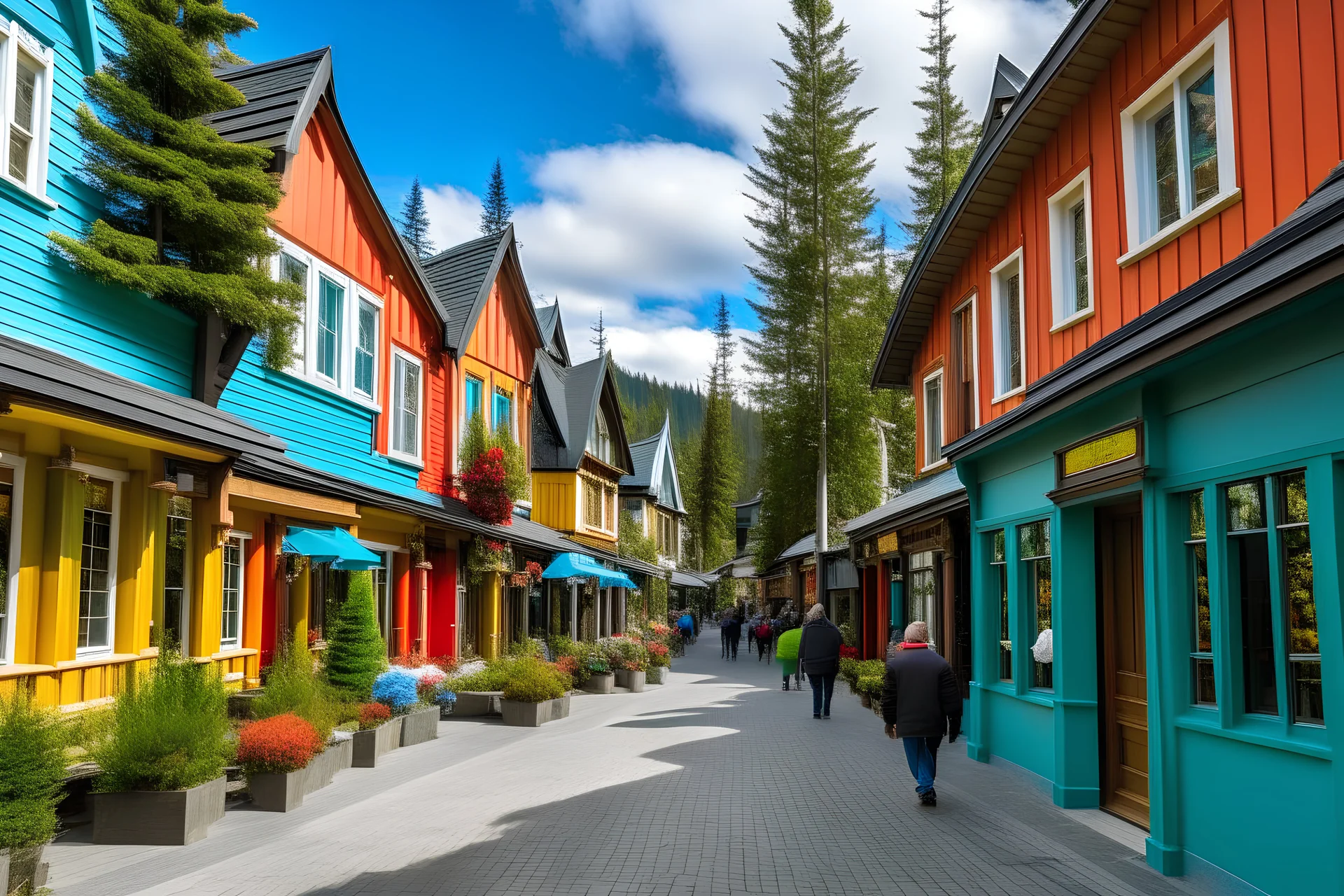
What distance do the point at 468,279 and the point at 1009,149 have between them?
12.5 metres

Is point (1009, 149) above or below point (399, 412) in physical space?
above

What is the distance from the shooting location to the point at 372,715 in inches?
467

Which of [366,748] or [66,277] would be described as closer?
[66,277]

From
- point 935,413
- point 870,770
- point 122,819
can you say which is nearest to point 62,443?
point 122,819

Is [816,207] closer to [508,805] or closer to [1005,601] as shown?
[1005,601]

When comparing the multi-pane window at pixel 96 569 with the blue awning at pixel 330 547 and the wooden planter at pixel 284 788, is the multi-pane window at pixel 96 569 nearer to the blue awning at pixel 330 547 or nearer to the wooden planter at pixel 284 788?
the wooden planter at pixel 284 788

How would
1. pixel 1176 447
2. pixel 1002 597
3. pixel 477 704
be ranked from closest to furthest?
pixel 1176 447
pixel 1002 597
pixel 477 704

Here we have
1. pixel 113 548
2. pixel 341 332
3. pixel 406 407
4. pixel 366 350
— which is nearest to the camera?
pixel 113 548

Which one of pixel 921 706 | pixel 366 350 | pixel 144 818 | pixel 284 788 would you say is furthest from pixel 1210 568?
pixel 366 350

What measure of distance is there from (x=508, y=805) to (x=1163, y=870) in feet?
17.5

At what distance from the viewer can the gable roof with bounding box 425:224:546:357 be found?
65.5 ft

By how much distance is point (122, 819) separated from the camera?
7.76 m

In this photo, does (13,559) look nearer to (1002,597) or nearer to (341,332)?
(341,332)

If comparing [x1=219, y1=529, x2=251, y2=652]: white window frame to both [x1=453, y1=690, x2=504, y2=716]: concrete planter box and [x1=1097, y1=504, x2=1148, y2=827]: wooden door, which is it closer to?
[x1=453, y1=690, x2=504, y2=716]: concrete planter box
